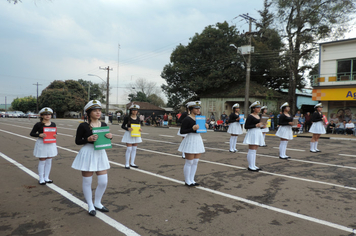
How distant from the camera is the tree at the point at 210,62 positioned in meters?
33.7

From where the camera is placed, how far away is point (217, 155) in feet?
33.0

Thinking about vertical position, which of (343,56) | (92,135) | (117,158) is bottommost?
(117,158)

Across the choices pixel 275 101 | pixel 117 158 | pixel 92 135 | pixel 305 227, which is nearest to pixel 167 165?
pixel 117 158

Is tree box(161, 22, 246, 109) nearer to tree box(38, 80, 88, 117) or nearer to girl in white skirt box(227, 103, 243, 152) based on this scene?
girl in white skirt box(227, 103, 243, 152)

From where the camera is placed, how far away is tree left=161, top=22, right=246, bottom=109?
3369cm

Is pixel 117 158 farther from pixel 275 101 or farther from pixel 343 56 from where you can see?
pixel 275 101

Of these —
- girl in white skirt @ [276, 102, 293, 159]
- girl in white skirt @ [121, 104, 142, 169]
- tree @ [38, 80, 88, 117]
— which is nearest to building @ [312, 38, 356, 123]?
girl in white skirt @ [276, 102, 293, 159]

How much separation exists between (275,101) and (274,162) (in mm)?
26337

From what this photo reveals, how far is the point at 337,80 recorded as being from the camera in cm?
2302

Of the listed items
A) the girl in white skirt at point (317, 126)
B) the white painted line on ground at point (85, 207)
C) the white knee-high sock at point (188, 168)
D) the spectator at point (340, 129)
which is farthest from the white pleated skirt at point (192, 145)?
the spectator at point (340, 129)

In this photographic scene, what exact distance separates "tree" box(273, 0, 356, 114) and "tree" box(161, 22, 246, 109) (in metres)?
7.30

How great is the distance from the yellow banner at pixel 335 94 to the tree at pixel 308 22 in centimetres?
430

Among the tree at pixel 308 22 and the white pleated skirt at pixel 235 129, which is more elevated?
the tree at pixel 308 22

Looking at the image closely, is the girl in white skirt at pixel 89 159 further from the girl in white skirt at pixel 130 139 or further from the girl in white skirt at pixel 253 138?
the girl in white skirt at pixel 253 138
